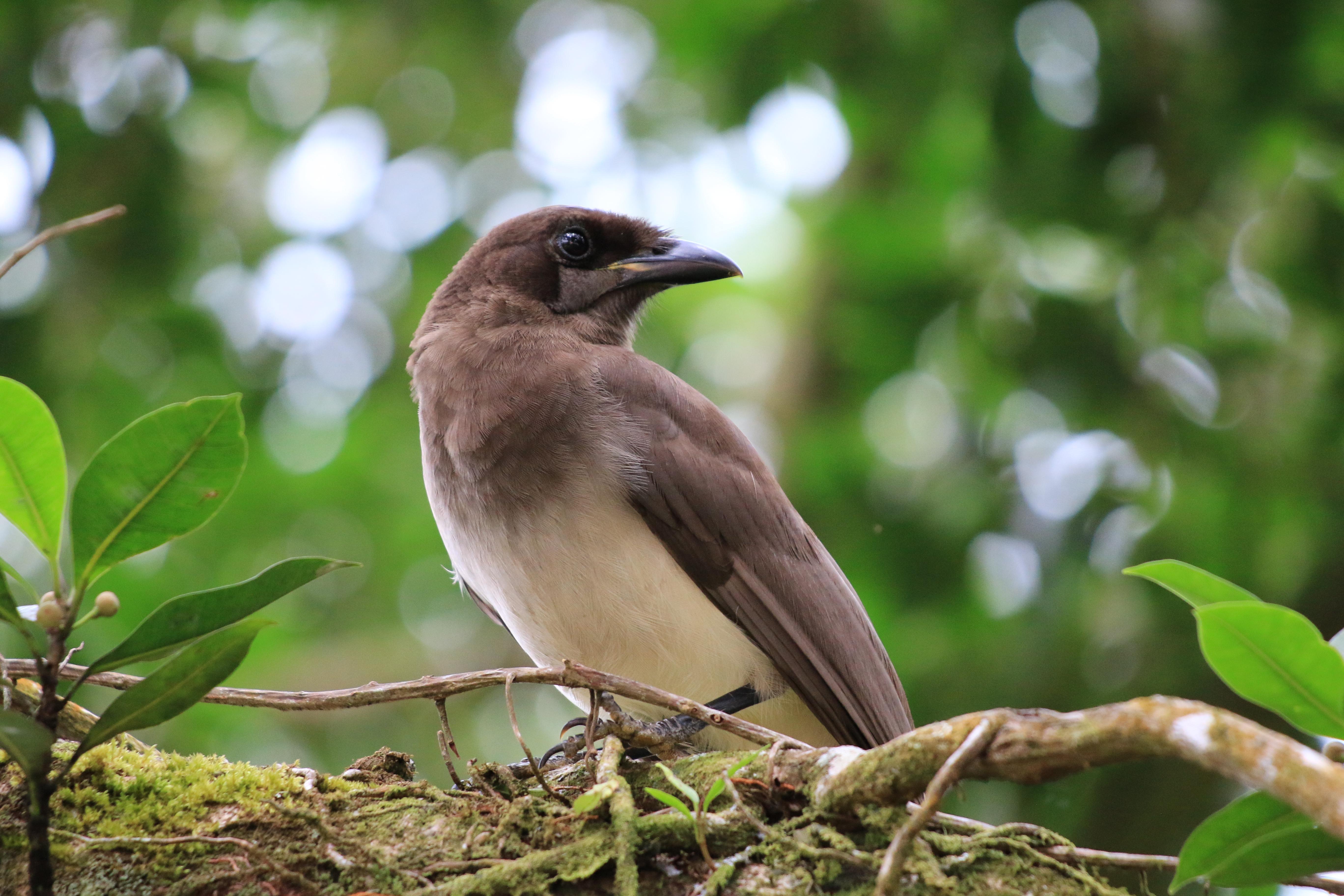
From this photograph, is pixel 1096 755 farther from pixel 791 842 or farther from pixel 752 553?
pixel 752 553

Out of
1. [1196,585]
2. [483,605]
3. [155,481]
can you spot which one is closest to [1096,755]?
[1196,585]

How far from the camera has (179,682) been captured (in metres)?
1.84

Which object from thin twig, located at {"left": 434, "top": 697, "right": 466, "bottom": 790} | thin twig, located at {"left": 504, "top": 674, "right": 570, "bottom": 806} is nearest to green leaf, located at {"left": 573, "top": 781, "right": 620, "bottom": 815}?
thin twig, located at {"left": 504, "top": 674, "right": 570, "bottom": 806}

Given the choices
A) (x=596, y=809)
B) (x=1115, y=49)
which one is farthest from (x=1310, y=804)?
(x=1115, y=49)

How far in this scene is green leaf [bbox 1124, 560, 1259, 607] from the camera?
1745mm

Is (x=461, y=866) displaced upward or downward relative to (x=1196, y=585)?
downward

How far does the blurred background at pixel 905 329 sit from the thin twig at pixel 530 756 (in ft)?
10.3

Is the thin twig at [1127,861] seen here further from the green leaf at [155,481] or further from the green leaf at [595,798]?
the green leaf at [155,481]

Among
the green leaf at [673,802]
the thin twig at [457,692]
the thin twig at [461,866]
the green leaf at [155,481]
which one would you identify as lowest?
the thin twig at [461,866]

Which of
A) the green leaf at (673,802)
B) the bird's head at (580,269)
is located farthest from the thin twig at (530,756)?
the bird's head at (580,269)

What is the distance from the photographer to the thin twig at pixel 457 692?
2.24 meters

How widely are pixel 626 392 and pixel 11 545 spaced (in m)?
5.35

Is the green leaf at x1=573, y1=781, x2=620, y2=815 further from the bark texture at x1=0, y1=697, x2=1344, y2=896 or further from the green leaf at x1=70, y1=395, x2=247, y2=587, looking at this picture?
the green leaf at x1=70, y1=395, x2=247, y2=587

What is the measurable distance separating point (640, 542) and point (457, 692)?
1342mm
